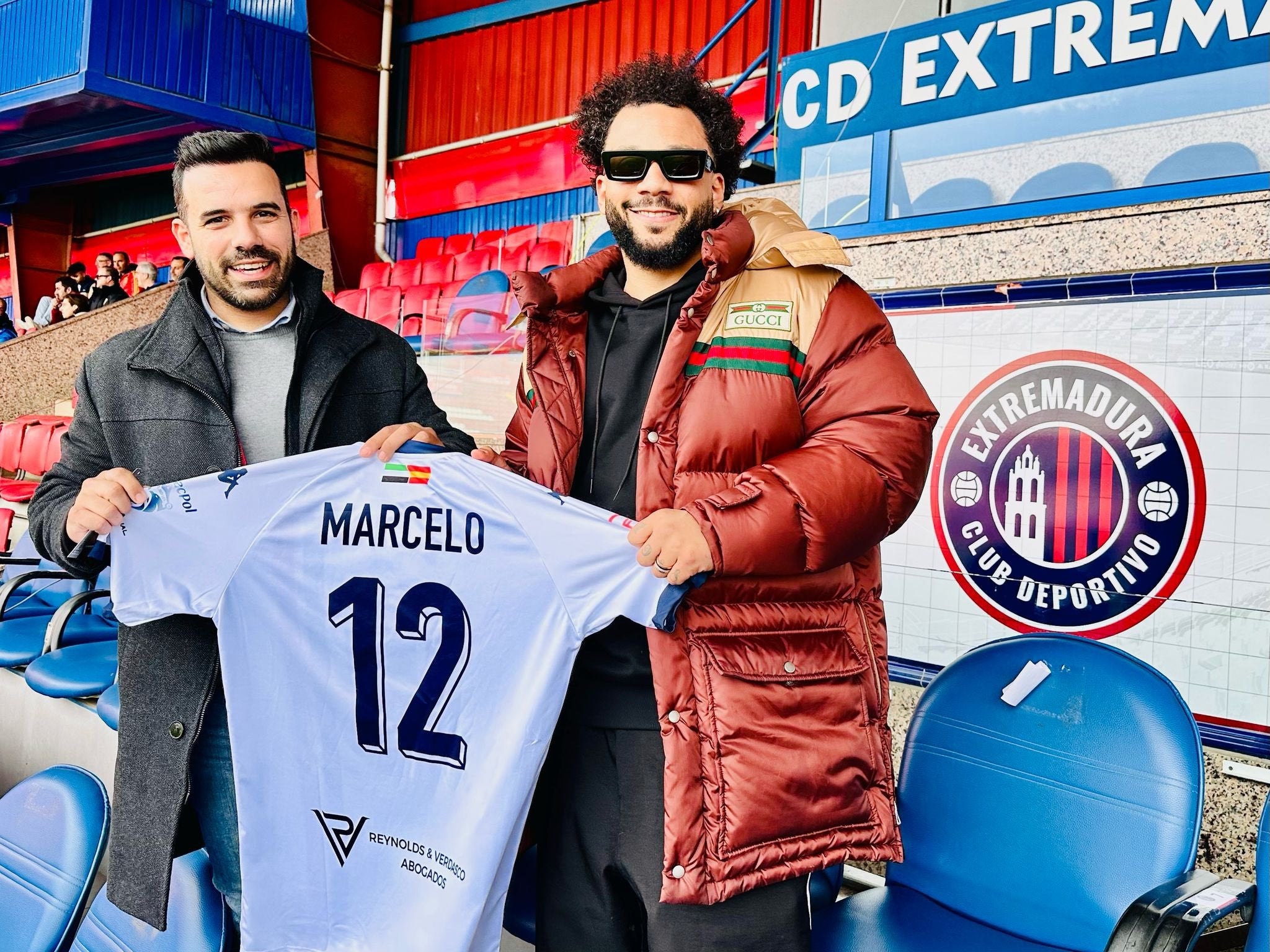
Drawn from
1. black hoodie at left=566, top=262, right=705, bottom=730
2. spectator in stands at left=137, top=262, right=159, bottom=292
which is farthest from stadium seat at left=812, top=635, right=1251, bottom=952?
spectator in stands at left=137, top=262, right=159, bottom=292

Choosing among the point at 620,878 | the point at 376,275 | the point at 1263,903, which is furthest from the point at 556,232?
the point at 1263,903

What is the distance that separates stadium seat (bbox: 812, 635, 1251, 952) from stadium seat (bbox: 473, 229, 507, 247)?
8.40 metres

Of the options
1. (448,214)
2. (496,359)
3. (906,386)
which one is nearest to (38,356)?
(448,214)

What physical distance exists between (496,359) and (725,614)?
4148 mm

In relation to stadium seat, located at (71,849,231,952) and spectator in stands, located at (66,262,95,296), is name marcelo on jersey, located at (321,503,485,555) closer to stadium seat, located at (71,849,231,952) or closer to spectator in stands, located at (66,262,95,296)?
stadium seat, located at (71,849,231,952)

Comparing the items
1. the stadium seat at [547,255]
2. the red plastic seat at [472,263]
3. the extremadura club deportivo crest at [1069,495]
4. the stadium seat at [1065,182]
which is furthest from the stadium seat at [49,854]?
the red plastic seat at [472,263]

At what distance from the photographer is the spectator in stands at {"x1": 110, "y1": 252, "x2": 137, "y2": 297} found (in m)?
10.3

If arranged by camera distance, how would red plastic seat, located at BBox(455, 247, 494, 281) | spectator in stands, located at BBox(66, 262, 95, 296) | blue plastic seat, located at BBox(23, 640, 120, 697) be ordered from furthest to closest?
spectator in stands, located at BBox(66, 262, 95, 296), red plastic seat, located at BBox(455, 247, 494, 281), blue plastic seat, located at BBox(23, 640, 120, 697)

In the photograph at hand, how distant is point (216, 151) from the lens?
1.77 m

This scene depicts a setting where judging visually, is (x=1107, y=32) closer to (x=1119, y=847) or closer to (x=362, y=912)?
(x=1119, y=847)

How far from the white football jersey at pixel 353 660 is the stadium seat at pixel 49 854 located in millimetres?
318

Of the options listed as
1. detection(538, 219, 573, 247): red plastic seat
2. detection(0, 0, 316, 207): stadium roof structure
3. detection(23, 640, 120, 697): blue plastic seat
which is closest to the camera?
detection(23, 640, 120, 697): blue plastic seat

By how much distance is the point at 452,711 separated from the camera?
5.52ft

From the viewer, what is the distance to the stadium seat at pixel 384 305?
796 centimetres
